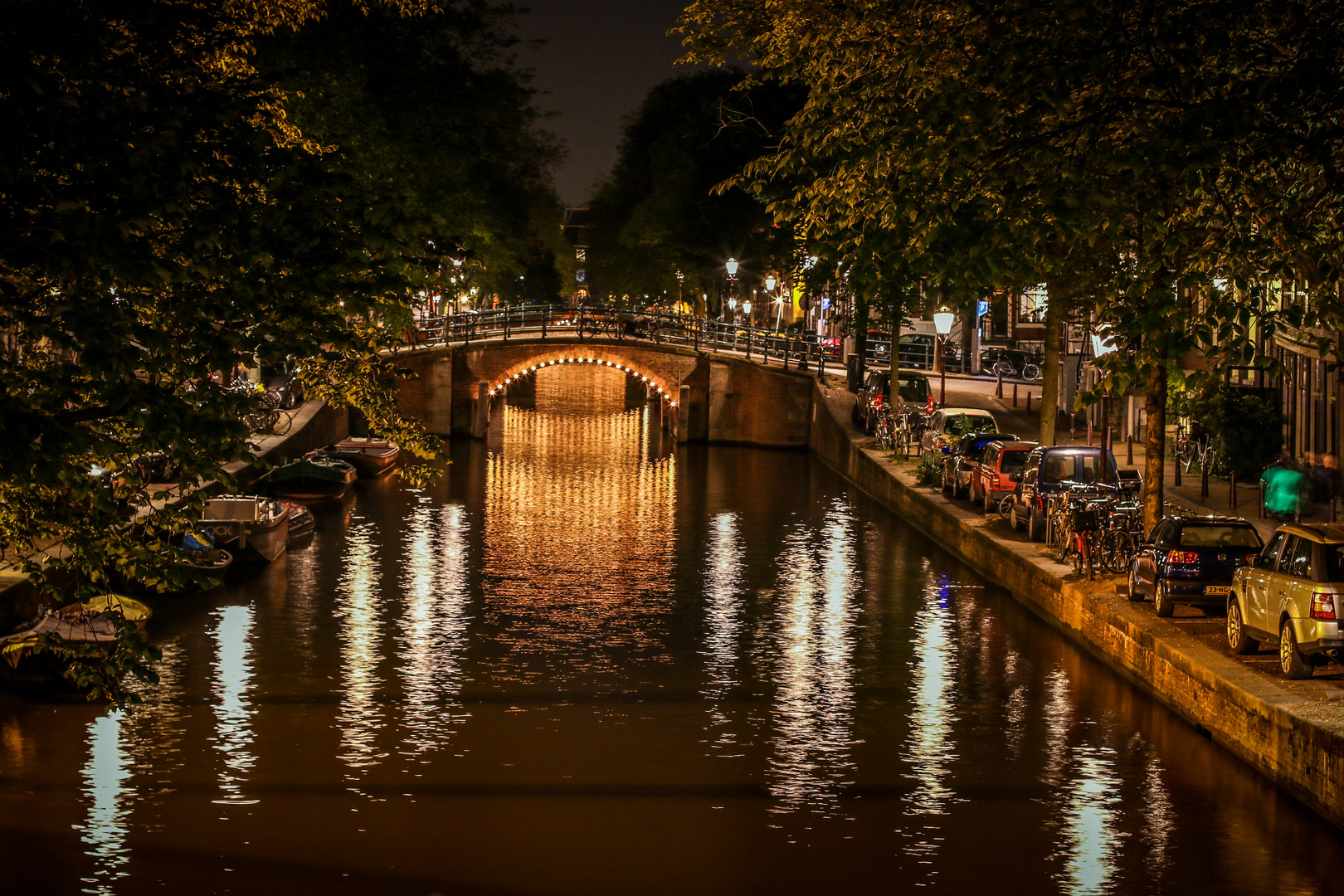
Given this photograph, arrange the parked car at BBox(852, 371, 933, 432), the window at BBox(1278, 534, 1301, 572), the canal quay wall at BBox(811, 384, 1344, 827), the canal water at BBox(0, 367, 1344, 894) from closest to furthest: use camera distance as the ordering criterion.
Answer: the canal water at BBox(0, 367, 1344, 894)
the canal quay wall at BBox(811, 384, 1344, 827)
the window at BBox(1278, 534, 1301, 572)
the parked car at BBox(852, 371, 933, 432)

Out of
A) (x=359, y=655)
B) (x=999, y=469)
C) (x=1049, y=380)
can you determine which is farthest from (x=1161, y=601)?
(x=1049, y=380)

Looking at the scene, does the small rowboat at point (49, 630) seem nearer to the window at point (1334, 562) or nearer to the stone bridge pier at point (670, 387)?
the window at point (1334, 562)

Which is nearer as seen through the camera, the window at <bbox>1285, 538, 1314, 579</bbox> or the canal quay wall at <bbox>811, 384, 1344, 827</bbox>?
the canal quay wall at <bbox>811, 384, 1344, 827</bbox>

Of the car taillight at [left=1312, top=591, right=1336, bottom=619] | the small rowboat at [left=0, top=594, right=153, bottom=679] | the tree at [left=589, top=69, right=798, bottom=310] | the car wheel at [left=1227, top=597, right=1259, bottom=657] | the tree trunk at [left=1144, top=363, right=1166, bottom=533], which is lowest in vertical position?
the small rowboat at [left=0, top=594, right=153, bottom=679]

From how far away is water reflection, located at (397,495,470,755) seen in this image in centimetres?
1525

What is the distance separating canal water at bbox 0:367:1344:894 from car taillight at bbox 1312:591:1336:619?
1.55m

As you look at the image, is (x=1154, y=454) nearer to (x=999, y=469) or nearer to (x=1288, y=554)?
(x=1288, y=554)

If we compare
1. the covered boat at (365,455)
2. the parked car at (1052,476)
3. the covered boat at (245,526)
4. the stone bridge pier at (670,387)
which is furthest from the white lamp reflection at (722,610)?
the stone bridge pier at (670,387)

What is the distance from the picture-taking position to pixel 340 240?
765cm

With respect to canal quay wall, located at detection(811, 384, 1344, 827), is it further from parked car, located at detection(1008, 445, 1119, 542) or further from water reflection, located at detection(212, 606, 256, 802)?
water reflection, located at detection(212, 606, 256, 802)

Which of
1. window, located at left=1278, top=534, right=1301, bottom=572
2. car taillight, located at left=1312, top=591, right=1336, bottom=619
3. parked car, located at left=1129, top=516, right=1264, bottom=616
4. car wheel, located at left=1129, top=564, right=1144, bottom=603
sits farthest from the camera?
car wheel, located at left=1129, top=564, right=1144, bottom=603

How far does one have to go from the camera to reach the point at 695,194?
54.0m

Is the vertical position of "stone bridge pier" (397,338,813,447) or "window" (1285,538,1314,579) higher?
"stone bridge pier" (397,338,813,447)

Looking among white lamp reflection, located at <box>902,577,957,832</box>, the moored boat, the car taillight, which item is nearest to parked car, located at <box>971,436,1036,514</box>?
white lamp reflection, located at <box>902,577,957,832</box>
